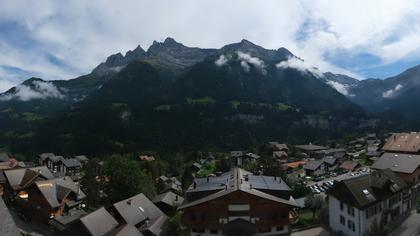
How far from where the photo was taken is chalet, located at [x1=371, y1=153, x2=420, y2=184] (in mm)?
59781

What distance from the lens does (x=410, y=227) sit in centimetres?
4769

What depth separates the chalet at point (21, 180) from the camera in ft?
228

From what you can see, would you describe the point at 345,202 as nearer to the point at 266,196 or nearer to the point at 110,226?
the point at 266,196

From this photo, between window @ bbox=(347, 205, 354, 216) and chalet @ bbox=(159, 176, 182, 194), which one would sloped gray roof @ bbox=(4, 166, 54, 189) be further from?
window @ bbox=(347, 205, 354, 216)

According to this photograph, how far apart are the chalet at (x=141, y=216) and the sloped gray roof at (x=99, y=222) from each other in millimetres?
1866

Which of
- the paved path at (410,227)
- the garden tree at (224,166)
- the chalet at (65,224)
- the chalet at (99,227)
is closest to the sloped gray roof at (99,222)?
the chalet at (99,227)

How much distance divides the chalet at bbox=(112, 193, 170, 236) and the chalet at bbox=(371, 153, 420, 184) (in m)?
38.3

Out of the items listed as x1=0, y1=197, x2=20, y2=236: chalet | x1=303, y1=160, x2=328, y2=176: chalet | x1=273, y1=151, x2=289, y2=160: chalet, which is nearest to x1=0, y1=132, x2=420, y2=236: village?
x1=0, y1=197, x2=20, y2=236: chalet

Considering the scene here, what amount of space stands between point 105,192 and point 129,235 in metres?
29.2

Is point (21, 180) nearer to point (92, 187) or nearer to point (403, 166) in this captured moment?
Result: point (92, 187)

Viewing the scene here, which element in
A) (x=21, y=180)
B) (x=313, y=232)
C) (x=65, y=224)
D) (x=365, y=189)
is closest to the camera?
(x=365, y=189)

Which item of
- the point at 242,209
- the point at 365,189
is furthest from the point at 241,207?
the point at 365,189

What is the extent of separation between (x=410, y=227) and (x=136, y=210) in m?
36.5

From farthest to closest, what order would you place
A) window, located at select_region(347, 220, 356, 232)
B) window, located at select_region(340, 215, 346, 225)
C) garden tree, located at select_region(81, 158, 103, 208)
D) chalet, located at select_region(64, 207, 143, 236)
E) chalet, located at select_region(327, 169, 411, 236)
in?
garden tree, located at select_region(81, 158, 103, 208) → window, located at select_region(340, 215, 346, 225) → window, located at select_region(347, 220, 356, 232) → chalet, located at select_region(327, 169, 411, 236) → chalet, located at select_region(64, 207, 143, 236)
